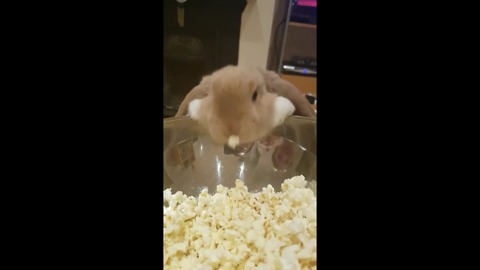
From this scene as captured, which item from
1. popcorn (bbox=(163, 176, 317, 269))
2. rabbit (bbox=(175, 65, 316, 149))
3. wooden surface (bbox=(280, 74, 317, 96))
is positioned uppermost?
wooden surface (bbox=(280, 74, 317, 96))

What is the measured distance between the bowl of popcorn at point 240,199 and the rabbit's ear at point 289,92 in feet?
0.05

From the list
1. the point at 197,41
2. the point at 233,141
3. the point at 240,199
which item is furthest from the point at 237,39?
the point at 240,199

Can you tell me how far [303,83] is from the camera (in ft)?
1.97

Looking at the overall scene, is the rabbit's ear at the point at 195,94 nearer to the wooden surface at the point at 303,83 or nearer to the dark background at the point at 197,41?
the dark background at the point at 197,41

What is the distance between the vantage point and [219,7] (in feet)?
1.95

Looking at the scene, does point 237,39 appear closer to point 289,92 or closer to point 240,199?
point 289,92

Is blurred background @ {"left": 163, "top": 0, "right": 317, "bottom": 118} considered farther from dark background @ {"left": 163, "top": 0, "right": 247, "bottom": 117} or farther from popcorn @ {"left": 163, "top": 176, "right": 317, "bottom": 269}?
popcorn @ {"left": 163, "top": 176, "right": 317, "bottom": 269}

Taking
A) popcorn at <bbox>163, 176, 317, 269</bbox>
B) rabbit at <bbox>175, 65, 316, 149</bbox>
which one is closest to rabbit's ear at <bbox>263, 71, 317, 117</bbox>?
rabbit at <bbox>175, 65, 316, 149</bbox>

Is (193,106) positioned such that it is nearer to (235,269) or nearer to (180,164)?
(180,164)

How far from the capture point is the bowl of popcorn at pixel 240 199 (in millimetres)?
634

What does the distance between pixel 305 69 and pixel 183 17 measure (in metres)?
0.21

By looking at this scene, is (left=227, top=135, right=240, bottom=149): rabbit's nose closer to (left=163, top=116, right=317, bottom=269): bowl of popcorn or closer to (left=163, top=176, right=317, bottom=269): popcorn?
(left=163, top=116, right=317, bottom=269): bowl of popcorn

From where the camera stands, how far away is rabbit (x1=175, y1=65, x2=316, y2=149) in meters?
0.59

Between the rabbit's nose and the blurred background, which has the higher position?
the blurred background
